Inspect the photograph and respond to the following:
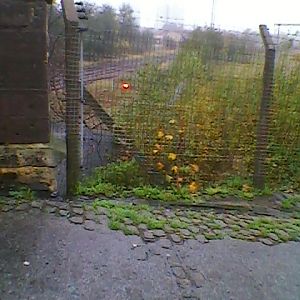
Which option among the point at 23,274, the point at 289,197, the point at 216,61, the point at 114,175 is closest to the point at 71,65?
the point at 114,175

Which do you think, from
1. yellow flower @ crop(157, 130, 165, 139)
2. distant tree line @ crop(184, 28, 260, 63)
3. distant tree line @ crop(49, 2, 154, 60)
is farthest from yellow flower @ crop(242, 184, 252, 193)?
distant tree line @ crop(49, 2, 154, 60)

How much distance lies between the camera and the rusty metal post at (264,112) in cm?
504

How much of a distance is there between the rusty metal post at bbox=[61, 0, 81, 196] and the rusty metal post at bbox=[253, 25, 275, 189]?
2.02 meters

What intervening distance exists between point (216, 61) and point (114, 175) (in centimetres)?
170

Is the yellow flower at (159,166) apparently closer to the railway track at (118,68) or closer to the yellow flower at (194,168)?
the yellow flower at (194,168)

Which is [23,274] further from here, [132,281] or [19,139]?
[19,139]

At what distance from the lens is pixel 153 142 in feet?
17.2

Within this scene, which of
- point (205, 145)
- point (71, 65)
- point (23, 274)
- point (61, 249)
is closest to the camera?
point (23, 274)

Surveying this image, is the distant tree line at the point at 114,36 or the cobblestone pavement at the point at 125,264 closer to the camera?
the cobblestone pavement at the point at 125,264

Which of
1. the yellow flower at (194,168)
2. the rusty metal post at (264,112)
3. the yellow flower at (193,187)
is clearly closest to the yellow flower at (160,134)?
the yellow flower at (194,168)

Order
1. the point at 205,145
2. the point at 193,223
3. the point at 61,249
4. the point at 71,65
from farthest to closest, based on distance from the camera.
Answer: the point at 205,145 < the point at 71,65 < the point at 193,223 < the point at 61,249

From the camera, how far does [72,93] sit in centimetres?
455

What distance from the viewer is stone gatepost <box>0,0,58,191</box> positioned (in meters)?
4.10

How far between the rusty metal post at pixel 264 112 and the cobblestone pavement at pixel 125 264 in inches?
61.7
